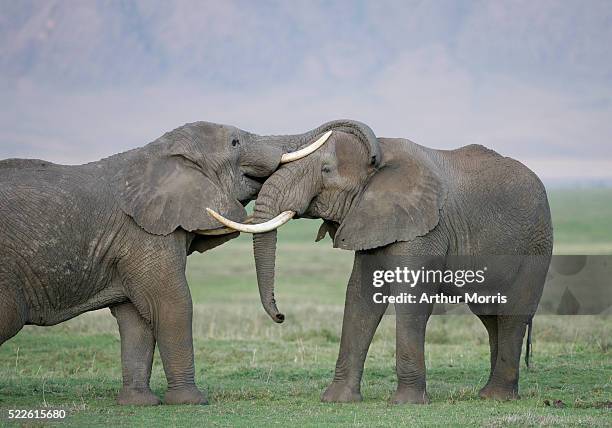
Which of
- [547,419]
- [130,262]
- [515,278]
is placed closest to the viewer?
[547,419]

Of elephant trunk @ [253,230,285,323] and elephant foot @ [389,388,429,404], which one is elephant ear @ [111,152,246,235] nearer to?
elephant trunk @ [253,230,285,323]

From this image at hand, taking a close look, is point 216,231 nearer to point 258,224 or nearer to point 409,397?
point 258,224

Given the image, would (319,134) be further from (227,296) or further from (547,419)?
(227,296)

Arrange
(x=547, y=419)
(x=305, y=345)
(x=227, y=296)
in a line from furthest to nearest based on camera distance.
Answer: (x=227, y=296)
(x=305, y=345)
(x=547, y=419)

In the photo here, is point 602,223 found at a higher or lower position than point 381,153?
higher

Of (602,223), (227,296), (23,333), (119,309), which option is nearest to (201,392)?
(119,309)

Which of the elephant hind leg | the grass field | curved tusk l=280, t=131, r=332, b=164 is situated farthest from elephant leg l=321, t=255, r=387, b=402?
the elephant hind leg

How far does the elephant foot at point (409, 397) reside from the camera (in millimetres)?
14008

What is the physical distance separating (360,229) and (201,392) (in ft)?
8.25

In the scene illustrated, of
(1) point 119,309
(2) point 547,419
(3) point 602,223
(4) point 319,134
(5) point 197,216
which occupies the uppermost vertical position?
(3) point 602,223

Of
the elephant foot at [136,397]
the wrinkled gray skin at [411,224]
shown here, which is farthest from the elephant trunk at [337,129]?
the elephant foot at [136,397]

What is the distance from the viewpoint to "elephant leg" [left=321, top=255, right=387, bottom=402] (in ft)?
47.8

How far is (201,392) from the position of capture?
14297 millimetres

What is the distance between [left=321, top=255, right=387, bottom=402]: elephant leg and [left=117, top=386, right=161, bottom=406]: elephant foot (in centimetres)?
191
